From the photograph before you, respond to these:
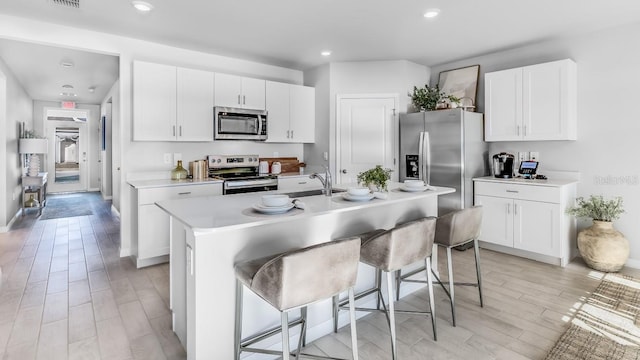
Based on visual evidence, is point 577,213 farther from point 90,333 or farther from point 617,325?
point 90,333

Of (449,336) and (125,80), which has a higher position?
(125,80)

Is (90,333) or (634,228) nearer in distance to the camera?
(90,333)

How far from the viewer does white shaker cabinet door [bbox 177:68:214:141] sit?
407 cm

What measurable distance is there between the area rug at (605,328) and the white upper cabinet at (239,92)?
13.2 feet

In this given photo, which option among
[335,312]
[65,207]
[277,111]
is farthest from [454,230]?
[65,207]

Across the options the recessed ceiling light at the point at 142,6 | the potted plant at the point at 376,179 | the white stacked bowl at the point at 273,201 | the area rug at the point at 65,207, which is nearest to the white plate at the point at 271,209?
the white stacked bowl at the point at 273,201

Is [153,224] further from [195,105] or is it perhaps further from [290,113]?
[290,113]

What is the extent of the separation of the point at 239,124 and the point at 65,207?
17.5ft

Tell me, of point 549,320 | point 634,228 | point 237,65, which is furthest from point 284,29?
point 634,228

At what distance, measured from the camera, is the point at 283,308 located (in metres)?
1.52

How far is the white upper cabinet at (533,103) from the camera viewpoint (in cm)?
382

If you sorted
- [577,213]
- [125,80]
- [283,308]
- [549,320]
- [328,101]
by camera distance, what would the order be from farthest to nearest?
1. [328,101]
2. [125,80]
3. [577,213]
4. [549,320]
5. [283,308]

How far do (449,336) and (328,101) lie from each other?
3.59 meters

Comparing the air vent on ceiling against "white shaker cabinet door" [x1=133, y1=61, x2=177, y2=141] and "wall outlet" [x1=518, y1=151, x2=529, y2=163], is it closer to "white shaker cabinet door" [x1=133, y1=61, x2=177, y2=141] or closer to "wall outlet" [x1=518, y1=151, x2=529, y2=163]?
"white shaker cabinet door" [x1=133, y1=61, x2=177, y2=141]
